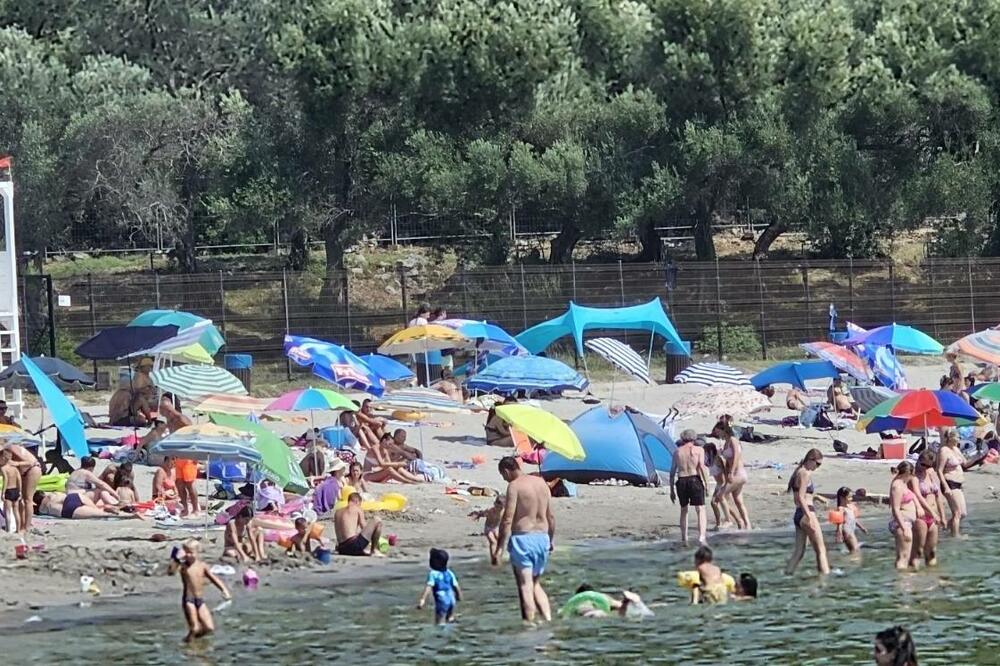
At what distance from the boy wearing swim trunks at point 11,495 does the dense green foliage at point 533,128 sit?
1861 cm

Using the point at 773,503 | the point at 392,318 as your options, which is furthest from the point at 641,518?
the point at 392,318

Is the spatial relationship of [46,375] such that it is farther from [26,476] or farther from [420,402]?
[420,402]

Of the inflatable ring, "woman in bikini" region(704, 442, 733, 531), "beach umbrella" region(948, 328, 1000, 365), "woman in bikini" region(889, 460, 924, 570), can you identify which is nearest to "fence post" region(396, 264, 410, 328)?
the inflatable ring

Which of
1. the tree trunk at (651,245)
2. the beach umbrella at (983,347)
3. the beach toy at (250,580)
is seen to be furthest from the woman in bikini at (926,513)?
the tree trunk at (651,245)

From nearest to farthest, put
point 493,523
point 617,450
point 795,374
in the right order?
point 493,523
point 617,450
point 795,374

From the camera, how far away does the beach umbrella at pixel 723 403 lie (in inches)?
1001

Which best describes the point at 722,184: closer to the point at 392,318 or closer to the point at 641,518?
the point at 392,318

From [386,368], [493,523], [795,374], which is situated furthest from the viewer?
[386,368]

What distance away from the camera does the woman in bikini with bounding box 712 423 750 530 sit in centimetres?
1917

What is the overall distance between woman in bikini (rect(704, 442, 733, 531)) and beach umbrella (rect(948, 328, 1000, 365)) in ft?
25.5

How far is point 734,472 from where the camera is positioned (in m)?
19.2

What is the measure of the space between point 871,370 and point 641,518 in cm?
843

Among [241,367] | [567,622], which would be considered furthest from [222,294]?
[567,622]

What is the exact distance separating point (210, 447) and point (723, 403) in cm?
1018
